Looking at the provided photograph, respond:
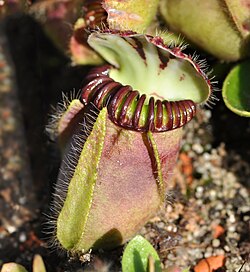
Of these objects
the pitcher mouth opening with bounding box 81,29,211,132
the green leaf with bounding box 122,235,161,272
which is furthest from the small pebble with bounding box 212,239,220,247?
the pitcher mouth opening with bounding box 81,29,211,132

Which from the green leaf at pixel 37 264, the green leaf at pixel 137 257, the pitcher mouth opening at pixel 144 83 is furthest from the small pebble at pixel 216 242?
the green leaf at pixel 37 264

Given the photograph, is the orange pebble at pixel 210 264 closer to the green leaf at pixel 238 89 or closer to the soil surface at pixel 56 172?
the soil surface at pixel 56 172

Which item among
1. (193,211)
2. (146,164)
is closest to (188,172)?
(193,211)

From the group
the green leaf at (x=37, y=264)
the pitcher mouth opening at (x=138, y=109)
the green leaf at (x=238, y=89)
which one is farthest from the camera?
the green leaf at (x=238, y=89)

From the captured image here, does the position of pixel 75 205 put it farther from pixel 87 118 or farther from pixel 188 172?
pixel 188 172

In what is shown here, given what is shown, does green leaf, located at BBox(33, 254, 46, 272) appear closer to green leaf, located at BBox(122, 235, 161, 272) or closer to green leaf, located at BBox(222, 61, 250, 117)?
green leaf, located at BBox(122, 235, 161, 272)

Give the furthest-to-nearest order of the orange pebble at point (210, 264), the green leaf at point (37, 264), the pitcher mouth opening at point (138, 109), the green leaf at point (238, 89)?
the orange pebble at point (210, 264), the green leaf at point (238, 89), the pitcher mouth opening at point (138, 109), the green leaf at point (37, 264)

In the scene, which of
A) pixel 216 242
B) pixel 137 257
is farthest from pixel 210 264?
pixel 137 257
